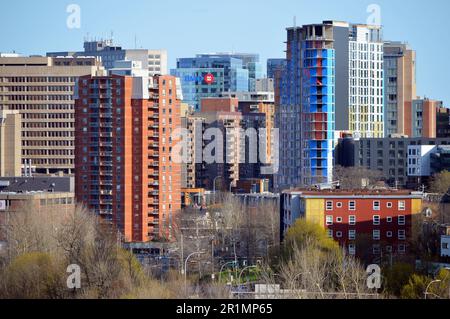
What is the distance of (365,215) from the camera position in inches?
2458

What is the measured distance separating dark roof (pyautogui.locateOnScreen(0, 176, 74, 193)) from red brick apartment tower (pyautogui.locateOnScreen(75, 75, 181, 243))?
1.09 m

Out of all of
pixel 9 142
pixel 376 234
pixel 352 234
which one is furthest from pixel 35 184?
pixel 376 234

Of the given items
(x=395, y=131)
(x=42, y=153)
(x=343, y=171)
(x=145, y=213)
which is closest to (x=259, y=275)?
(x=145, y=213)

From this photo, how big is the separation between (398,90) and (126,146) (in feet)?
117

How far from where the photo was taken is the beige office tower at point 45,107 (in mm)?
99000

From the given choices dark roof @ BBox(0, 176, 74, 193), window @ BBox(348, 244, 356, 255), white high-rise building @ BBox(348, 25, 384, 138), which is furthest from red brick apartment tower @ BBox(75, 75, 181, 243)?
white high-rise building @ BBox(348, 25, 384, 138)

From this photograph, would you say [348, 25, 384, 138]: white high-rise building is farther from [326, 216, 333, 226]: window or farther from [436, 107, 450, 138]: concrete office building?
[326, 216, 333, 226]: window

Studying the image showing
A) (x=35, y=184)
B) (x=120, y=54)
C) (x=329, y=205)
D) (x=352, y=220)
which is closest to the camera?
(x=352, y=220)

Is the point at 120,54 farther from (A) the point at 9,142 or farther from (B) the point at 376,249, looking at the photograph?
(B) the point at 376,249

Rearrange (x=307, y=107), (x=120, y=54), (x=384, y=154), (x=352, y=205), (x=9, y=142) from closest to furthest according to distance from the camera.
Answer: (x=352, y=205)
(x=307, y=107)
(x=9, y=142)
(x=384, y=154)
(x=120, y=54)

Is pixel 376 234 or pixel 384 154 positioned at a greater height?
pixel 384 154

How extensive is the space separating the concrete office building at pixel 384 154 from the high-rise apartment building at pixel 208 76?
4544 cm

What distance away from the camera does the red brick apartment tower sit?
257 feet
